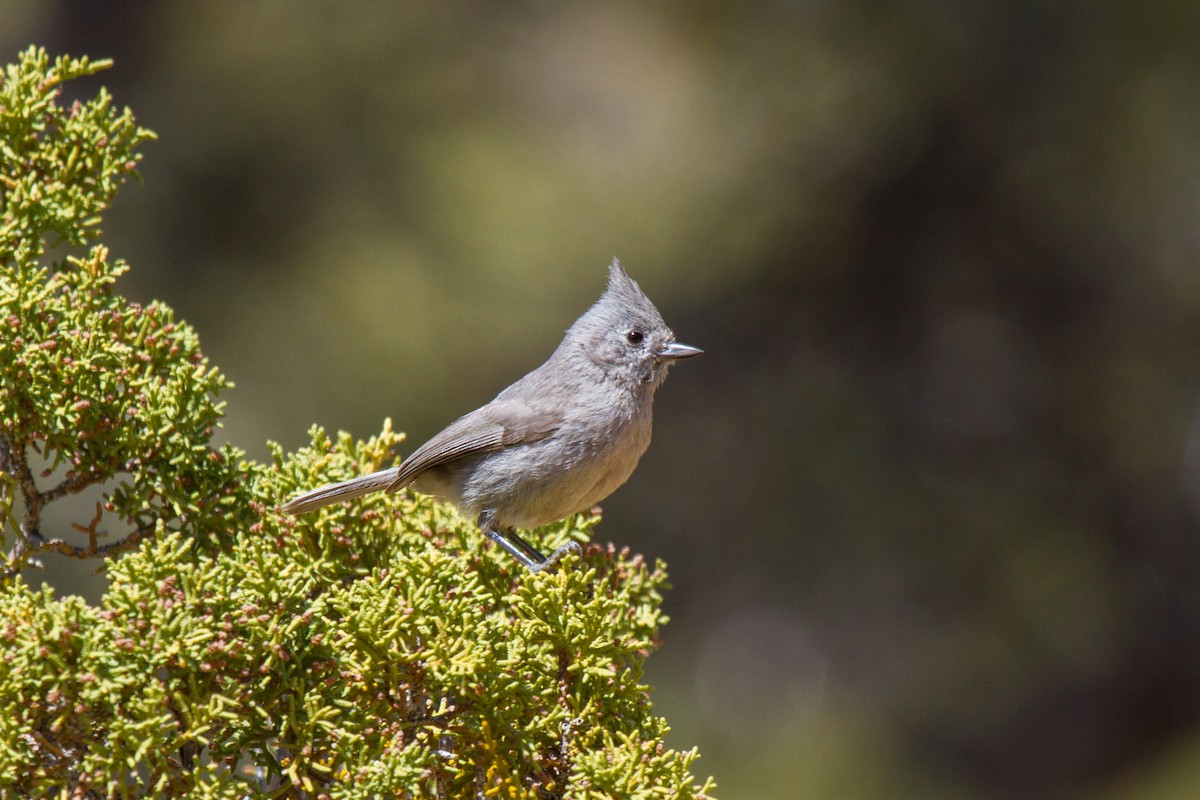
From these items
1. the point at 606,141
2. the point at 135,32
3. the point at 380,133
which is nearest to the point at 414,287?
the point at 380,133

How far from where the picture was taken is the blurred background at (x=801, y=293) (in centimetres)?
604

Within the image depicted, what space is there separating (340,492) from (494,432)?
2.16 feet

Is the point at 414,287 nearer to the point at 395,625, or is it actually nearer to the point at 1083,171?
the point at 1083,171

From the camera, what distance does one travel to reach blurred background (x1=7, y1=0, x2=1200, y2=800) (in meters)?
6.04

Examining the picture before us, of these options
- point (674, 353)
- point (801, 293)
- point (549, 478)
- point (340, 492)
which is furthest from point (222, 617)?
point (801, 293)

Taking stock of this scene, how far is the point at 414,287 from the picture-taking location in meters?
7.03

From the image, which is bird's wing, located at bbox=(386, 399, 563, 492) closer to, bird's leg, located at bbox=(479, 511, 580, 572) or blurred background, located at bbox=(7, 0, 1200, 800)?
bird's leg, located at bbox=(479, 511, 580, 572)

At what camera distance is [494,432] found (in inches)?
130

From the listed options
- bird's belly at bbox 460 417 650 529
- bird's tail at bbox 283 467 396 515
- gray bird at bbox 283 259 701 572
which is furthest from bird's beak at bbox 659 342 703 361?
bird's tail at bbox 283 467 396 515

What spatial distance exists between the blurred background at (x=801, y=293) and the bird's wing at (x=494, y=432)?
3235 millimetres

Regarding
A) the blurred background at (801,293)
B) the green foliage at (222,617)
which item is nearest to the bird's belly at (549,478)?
the green foliage at (222,617)

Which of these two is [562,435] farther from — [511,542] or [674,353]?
[674,353]

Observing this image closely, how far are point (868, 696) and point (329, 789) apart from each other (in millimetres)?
5712

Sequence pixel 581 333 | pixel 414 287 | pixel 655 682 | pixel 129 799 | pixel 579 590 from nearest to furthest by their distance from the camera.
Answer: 1. pixel 129 799
2. pixel 579 590
3. pixel 581 333
4. pixel 414 287
5. pixel 655 682
